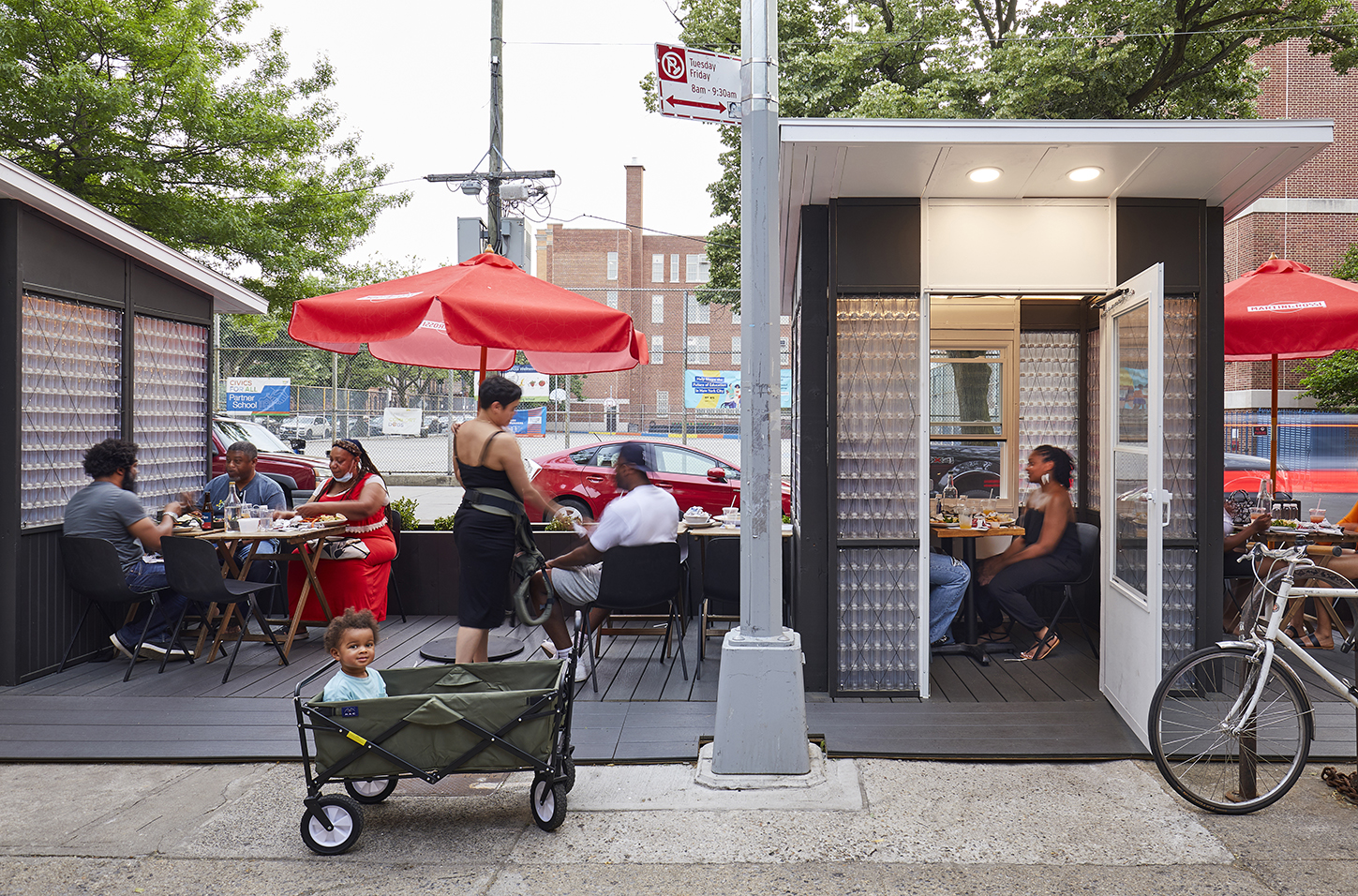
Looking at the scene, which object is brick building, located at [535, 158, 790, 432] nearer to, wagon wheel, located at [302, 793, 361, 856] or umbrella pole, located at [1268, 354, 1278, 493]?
umbrella pole, located at [1268, 354, 1278, 493]

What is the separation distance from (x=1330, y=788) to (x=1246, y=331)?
14.4ft

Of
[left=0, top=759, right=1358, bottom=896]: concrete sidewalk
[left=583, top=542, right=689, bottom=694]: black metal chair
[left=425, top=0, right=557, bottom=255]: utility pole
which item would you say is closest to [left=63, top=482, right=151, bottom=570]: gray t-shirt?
[left=0, top=759, right=1358, bottom=896]: concrete sidewalk

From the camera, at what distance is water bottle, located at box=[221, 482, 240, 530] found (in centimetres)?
630

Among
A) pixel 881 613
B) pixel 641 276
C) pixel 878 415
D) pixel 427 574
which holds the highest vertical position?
pixel 641 276

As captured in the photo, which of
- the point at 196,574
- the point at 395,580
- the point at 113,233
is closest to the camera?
the point at 196,574

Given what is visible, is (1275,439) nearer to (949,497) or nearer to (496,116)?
(949,497)

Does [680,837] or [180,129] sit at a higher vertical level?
[180,129]

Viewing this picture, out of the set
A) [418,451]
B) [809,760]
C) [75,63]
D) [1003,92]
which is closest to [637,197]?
[418,451]

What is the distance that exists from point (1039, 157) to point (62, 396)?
6.07 metres

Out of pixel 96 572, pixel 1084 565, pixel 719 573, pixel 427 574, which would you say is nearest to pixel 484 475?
pixel 719 573

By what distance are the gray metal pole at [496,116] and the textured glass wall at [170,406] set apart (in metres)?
6.07

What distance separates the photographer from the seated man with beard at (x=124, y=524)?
18.7 ft

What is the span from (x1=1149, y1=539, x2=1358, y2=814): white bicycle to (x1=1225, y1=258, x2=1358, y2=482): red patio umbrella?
3.80m

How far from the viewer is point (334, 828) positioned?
10.9 feet
